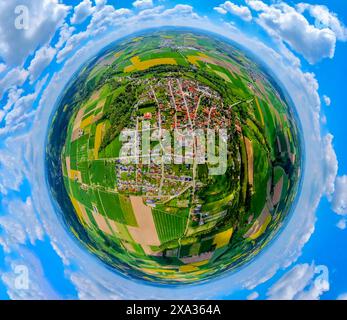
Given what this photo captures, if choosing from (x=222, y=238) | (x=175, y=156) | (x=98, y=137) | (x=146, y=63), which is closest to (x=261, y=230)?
(x=222, y=238)

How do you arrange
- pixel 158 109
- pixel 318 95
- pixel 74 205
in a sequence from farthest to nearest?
pixel 318 95 → pixel 74 205 → pixel 158 109

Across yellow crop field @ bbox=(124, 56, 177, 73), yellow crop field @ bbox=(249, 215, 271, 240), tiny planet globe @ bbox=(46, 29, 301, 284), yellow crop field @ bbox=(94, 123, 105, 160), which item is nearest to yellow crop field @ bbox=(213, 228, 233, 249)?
tiny planet globe @ bbox=(46, 29, 301, 284)

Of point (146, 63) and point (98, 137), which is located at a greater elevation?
→ point (146, 63)

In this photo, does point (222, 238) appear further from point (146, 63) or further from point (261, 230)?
point (146, 63)

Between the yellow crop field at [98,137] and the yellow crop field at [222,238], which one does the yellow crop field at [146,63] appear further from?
the yellow crop field at [222,238]

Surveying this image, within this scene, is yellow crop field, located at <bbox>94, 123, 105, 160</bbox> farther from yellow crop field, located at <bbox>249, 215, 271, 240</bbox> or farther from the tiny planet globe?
yellow crop field, located at <bbox>249, 215, 271, 240</bbox>

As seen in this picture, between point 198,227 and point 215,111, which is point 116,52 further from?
point 198,227

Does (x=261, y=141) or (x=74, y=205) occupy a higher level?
(x=261, y=141)

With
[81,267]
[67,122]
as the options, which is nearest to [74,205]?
[67,122]
